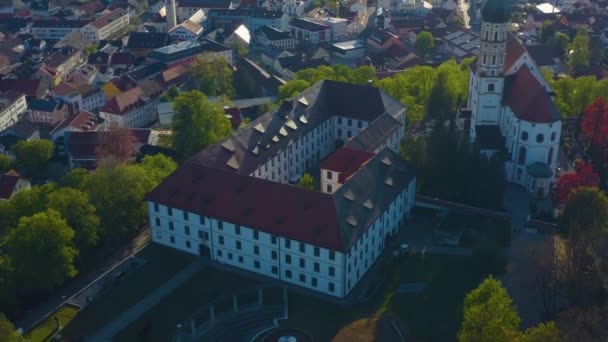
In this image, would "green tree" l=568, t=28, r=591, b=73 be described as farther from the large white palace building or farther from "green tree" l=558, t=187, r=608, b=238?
"green tree" l=558, t=187, r=608, b=238

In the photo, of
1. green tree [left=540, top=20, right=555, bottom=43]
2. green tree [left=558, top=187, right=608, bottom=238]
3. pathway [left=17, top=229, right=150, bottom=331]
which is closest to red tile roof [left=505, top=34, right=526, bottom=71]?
green tree [left=558, top=187, right=608, bottom=238]

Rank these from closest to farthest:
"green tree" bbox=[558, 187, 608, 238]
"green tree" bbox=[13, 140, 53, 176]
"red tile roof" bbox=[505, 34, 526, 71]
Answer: "green tree" bbox=[558, 187, 608, 238]
"red tile roof" bbox=[505, 34, 526, 71]
"green tree" bbox=[13, 140, 53, 176]

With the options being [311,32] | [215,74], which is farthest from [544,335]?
[311,32]

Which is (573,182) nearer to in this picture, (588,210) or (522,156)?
(588,210)

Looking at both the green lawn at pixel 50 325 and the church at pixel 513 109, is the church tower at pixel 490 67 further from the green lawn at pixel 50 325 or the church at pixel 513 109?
the green lawn at pixel 50 325

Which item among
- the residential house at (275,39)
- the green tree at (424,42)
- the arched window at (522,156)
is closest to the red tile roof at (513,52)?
the arched window at (522,156)

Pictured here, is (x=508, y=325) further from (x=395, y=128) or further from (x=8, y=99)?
(x=8, y=99)

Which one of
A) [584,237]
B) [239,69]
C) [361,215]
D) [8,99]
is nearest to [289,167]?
[361,215]

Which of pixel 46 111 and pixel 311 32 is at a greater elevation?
pixel 311 32
